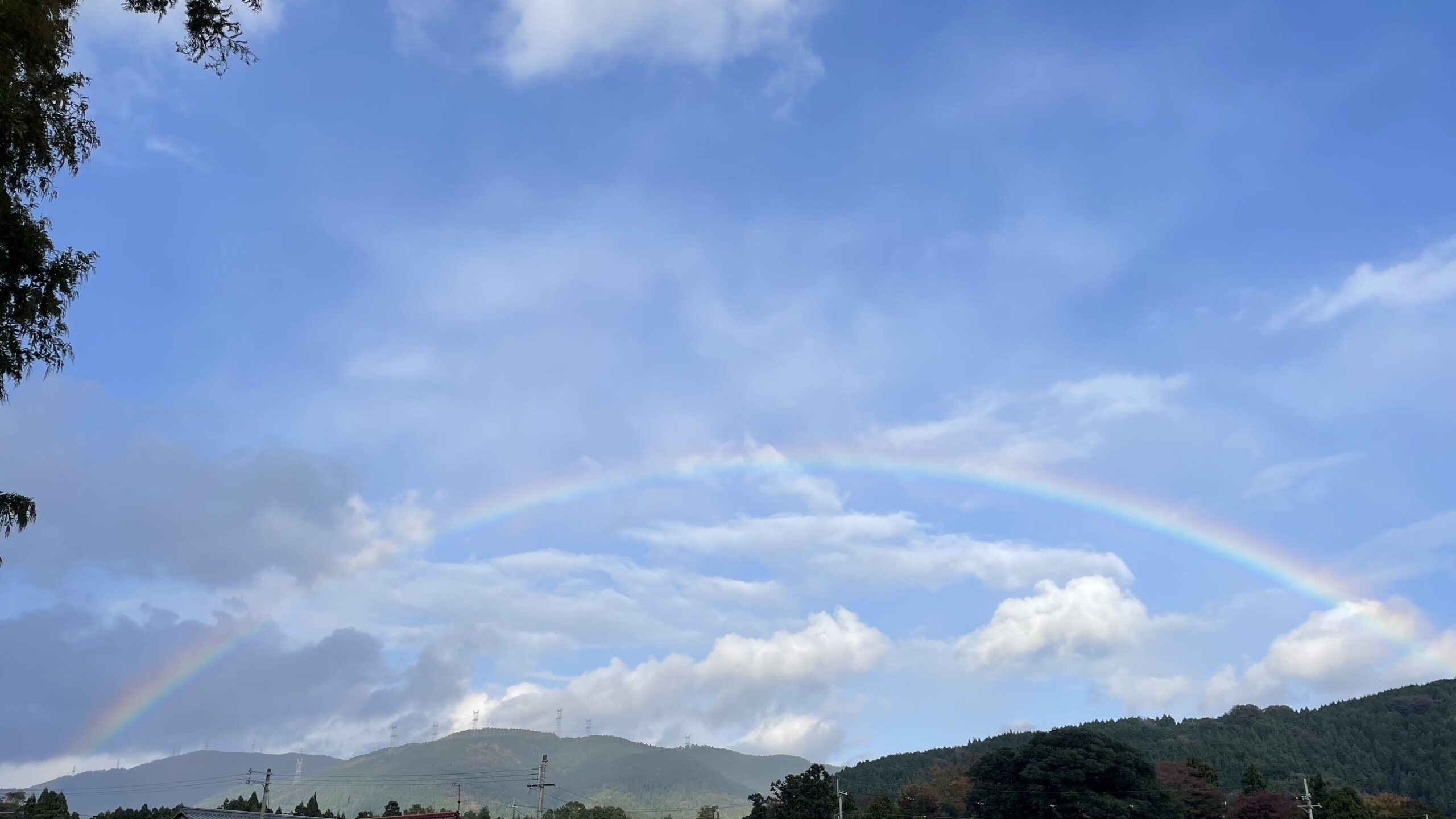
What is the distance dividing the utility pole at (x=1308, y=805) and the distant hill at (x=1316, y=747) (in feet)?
143

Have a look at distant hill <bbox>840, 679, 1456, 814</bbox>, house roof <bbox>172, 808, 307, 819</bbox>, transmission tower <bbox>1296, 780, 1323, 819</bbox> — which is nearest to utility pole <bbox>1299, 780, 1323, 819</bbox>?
transmission tower <bbox>1296, 780, 1323, 819</bbox>

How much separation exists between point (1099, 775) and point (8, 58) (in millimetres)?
92037

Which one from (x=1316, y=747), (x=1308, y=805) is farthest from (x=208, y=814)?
(x=1316, y=747)

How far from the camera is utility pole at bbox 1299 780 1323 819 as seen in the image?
73.7 m

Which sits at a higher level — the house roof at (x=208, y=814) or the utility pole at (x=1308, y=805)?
the house roof at (x=208, y=814)

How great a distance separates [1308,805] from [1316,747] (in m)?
91.4

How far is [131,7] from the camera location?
48.8ft

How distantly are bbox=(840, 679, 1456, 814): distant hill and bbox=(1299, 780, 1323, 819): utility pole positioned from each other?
43526 mm

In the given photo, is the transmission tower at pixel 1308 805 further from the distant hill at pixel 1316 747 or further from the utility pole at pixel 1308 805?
the distant hill at pixel 1316 747

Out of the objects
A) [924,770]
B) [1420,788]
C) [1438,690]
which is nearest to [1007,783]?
[924,770]

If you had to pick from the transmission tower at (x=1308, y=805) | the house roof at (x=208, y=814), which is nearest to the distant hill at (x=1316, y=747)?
the transmission tower at (x=1308, y=805)

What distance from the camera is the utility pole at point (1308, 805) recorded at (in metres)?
73.7

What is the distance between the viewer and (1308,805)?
259 ft

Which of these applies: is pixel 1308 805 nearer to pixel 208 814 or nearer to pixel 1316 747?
pixel 208 814
